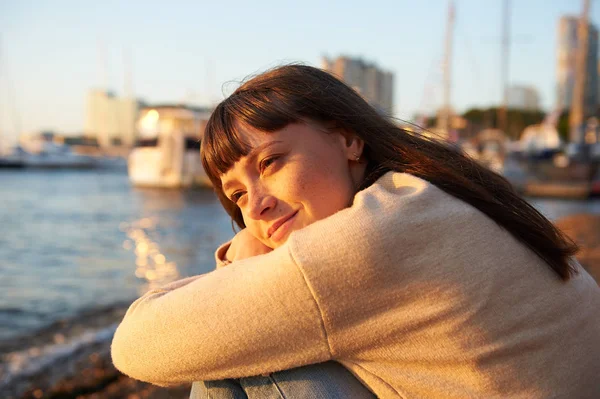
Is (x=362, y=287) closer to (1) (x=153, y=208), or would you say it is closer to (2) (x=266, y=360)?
(2) (x=266, y=360)

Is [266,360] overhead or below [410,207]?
below

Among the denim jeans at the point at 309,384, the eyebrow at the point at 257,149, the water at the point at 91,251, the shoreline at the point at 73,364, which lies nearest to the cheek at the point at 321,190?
the eyebrow at the point at 257,149

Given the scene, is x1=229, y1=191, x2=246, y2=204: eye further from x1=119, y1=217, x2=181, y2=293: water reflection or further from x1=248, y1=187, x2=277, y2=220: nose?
x1=119, y1=217, x2=181, y2=293: water reflection

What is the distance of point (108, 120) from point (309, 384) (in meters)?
106

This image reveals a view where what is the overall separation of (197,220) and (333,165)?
67.6ft

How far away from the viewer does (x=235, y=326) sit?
126cm

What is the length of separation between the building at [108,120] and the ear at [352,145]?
271ft

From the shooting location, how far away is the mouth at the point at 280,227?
1.55 m

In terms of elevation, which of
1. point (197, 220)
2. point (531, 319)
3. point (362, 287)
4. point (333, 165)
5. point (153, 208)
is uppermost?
point (333, 165)

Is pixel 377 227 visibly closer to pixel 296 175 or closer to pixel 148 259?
pixel 296 175

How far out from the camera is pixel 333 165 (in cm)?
155

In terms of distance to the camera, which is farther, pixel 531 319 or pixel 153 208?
pixel 153 208

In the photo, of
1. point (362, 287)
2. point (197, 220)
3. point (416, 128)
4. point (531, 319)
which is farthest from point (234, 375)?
point (197, 220)

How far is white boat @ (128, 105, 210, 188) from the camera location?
39812mm
